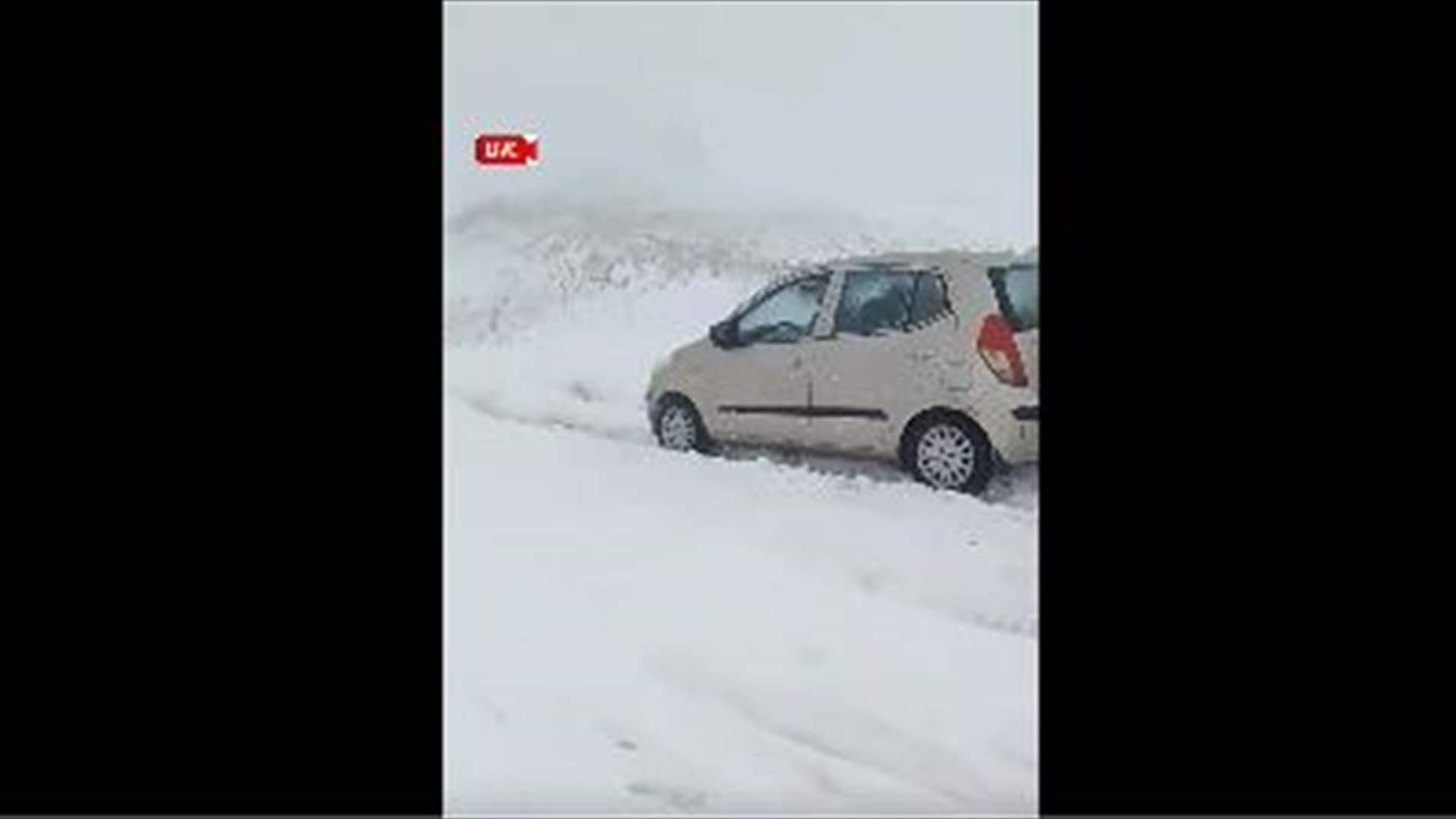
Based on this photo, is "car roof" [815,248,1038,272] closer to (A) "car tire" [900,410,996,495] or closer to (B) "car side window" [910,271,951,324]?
(B) "car side window" [910,271,951,324]

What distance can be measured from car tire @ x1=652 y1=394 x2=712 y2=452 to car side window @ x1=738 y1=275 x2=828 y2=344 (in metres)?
0.24

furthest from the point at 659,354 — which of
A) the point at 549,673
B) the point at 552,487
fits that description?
the point at 549,673

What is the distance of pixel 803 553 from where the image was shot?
17.9 feet

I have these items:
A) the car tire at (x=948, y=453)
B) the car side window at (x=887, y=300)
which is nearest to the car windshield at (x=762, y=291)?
the car side window at (x=887, y=300)

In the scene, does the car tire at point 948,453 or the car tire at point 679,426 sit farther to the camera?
the car tire at point 679,426

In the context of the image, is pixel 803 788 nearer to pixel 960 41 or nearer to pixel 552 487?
pixel 552 487

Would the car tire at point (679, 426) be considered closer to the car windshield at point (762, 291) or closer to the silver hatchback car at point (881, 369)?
the silver hatchback car at point (881, 369)

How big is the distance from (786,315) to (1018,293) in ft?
2.08

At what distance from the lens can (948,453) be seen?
5.42m

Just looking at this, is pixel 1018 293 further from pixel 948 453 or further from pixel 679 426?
pixel 679 426

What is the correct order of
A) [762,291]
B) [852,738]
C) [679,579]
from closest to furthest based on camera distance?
1. [852,738]
2. [679,579]
3. [762,291]

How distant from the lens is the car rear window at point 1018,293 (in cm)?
534

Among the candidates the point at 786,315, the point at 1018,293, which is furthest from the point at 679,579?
the point at 1018,293
